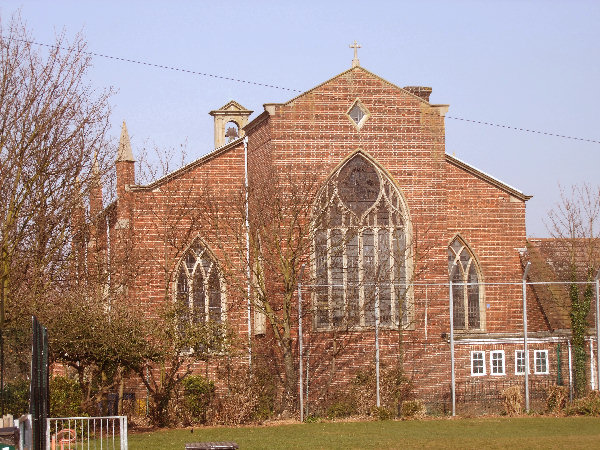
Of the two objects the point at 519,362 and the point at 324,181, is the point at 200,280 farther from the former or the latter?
the point at 519,362

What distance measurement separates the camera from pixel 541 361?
99.8 feet

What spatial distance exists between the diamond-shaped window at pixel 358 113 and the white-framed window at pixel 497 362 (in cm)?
774

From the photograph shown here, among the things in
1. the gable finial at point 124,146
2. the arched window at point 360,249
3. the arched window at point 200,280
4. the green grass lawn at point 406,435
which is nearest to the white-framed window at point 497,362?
the arched window at point 360,249

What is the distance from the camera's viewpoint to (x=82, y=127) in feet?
82.6

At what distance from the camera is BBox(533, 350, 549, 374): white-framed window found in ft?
98.9

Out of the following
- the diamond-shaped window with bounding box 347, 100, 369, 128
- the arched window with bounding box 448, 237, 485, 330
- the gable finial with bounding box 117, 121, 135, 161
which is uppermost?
the diamond-shaped window with bounding box 347, 100, 369, 128

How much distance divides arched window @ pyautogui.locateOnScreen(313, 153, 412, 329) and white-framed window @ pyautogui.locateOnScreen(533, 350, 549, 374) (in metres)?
3.72

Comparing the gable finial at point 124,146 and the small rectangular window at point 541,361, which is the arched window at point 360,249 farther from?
the gable finial at point 124,146

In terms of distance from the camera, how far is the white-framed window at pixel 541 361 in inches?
1187

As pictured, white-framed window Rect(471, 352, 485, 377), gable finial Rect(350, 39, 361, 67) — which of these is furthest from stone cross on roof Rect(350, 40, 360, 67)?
white-framed window Rect(471, 352, 485, 377)

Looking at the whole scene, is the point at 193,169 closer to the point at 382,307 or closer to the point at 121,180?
the point at 121,180

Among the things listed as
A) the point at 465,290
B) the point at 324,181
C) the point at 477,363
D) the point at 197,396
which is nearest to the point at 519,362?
the point at 477,363

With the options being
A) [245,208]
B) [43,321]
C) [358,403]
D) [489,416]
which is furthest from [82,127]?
[489,416]

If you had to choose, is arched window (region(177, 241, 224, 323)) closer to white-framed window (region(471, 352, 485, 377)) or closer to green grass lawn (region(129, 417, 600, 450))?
green grass lawn (region(129, 417, 600, 450))
